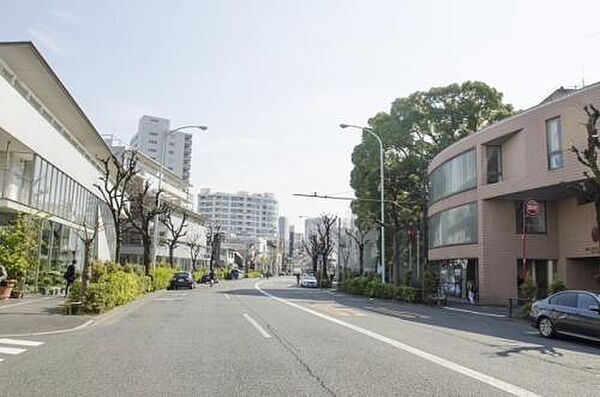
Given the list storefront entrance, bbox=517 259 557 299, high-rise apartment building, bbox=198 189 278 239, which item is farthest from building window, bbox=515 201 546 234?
high-rise apartment building, bbox=198 189 278 239

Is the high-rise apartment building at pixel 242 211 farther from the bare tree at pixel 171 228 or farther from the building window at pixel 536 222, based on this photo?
the building window at pixel 536 222

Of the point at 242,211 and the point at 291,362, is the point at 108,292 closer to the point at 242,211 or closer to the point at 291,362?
the point at 291,362

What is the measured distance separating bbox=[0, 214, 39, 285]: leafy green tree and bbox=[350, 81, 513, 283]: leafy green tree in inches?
1127

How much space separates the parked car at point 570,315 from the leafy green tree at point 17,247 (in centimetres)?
2015

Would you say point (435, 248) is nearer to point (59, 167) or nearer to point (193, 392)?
point (59, 167)

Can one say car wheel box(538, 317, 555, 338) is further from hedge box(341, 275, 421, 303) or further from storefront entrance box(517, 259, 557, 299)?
storefront entrance box(517, 259, 557, 299)

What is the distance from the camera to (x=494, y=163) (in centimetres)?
3572

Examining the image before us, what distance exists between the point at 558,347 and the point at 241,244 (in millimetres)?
145346

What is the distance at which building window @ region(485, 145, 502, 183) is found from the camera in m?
35.6

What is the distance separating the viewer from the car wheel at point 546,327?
56.4ft

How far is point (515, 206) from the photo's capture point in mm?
35312

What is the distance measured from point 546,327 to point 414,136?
35498mm

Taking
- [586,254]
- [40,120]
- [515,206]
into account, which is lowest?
[586,254]

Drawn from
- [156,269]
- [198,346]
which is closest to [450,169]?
[156,269]
